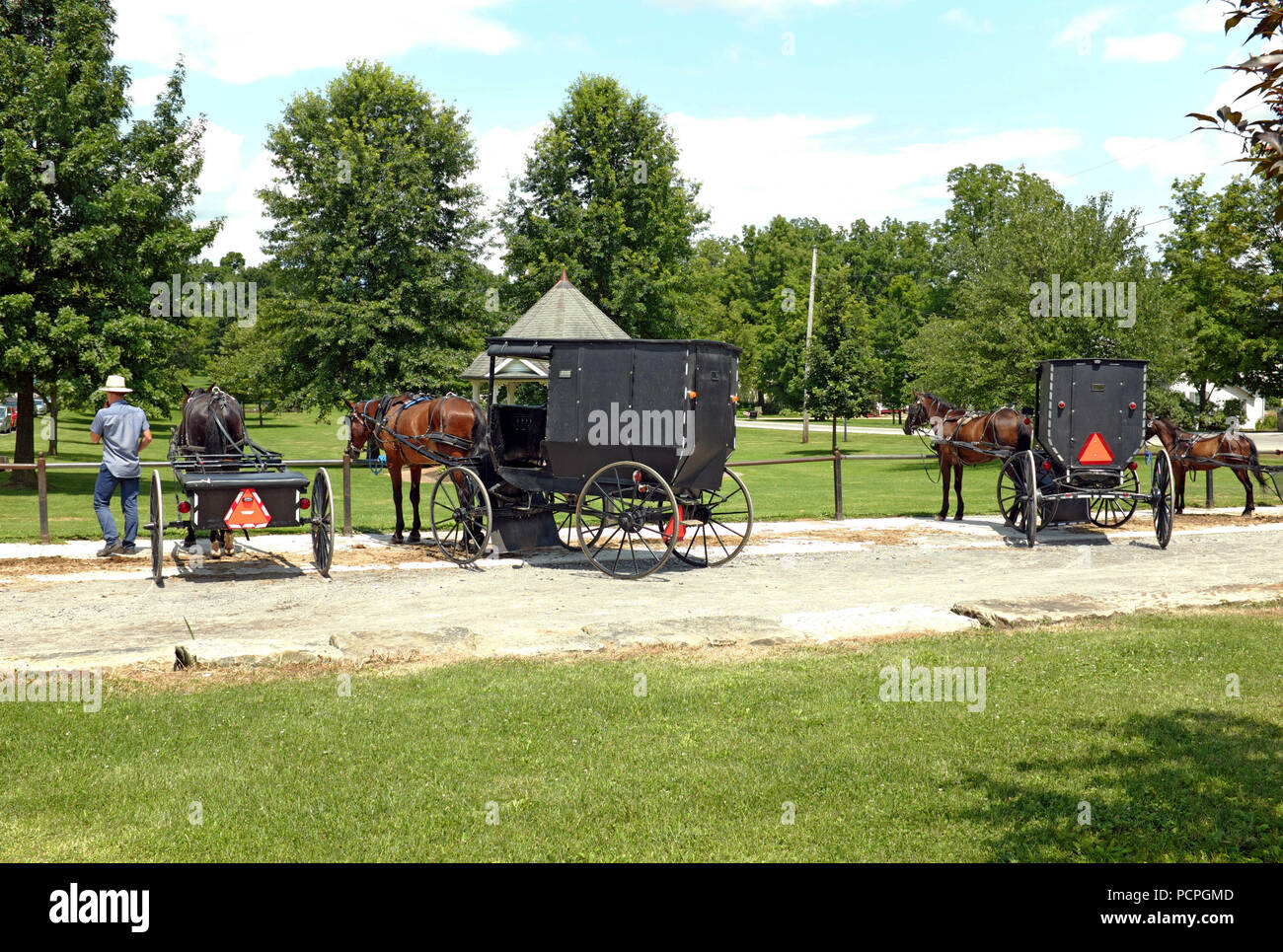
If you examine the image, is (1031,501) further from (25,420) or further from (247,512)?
(25,420)

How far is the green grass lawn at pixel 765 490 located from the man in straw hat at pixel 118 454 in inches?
108

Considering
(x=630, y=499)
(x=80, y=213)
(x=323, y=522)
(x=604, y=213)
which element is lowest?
(x=323, y=522)

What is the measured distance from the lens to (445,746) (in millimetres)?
6293

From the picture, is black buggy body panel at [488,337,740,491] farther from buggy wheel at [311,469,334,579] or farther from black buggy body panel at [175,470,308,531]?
black buggy body panel at [175,470,308,531]

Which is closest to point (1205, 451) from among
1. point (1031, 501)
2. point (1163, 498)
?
point (1163, 498)

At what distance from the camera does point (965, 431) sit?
19484 mm

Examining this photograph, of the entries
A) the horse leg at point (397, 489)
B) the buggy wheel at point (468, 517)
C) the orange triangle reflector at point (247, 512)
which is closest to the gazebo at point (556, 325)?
the horse leg at point (397, 489)

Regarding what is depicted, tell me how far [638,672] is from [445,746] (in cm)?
213

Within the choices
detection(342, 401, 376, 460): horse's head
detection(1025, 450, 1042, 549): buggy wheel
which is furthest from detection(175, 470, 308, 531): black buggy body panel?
detection(1025, 450, 1042, 549): buggy wheel

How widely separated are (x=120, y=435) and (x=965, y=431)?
45.4 feet

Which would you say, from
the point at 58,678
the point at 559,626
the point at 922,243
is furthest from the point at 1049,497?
the point at 922,243

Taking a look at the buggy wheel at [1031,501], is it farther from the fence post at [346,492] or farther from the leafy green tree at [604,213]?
the leafy green tree at [604,213]

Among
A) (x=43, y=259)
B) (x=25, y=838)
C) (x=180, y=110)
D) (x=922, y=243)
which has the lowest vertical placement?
(x=25, y=838)
